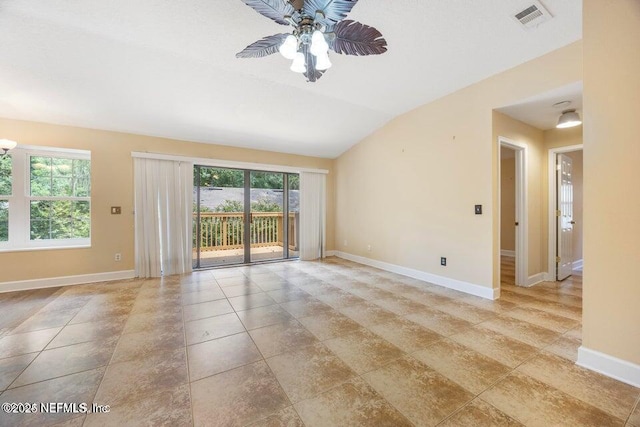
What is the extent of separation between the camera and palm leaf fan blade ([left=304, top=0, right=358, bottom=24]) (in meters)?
1.48

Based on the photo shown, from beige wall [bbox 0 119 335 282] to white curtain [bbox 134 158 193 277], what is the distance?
0.49 feet

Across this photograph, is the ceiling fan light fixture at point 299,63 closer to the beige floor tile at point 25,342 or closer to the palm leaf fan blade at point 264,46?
the palm leaf fan blade at point 264,46

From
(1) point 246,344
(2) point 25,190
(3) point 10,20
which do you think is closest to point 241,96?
(3) point 10,20

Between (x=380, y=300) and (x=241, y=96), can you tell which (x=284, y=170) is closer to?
(x=241, y=96)

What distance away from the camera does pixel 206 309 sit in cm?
300

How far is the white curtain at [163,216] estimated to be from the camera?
4282mm

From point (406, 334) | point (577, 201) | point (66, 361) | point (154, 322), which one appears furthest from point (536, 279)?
point (66, 361)

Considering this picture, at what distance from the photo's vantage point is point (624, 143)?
5.74 ft

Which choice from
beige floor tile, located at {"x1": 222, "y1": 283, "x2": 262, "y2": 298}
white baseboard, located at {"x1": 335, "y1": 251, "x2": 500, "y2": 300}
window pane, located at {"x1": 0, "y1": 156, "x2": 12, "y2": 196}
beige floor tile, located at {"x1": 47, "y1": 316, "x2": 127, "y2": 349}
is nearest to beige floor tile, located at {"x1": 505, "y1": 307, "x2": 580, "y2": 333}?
white baseboard, located at {"x1": 335, "y1": 251, "x2": 500, "y2": 300}

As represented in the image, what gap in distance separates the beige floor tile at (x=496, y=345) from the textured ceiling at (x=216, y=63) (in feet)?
9.50

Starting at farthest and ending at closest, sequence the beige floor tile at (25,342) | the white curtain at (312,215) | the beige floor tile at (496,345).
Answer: the white curtain at (312,215)
the beige floor tile at (25,342)
the beige floor tile at (496,345)

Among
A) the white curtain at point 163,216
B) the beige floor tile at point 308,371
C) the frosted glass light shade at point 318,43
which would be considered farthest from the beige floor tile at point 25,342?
the frosted glass light shade at point 318,43

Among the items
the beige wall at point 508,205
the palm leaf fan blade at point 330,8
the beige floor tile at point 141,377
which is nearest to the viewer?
the palm leaf fan blade at point 330,8

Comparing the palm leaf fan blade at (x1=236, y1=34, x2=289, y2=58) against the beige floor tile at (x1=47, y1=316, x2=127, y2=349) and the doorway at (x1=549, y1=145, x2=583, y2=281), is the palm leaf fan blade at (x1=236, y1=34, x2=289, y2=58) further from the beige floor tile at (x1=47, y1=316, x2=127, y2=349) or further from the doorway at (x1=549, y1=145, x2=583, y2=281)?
the doorway at (x1=549, y1=145, x2=583, y2=281)
